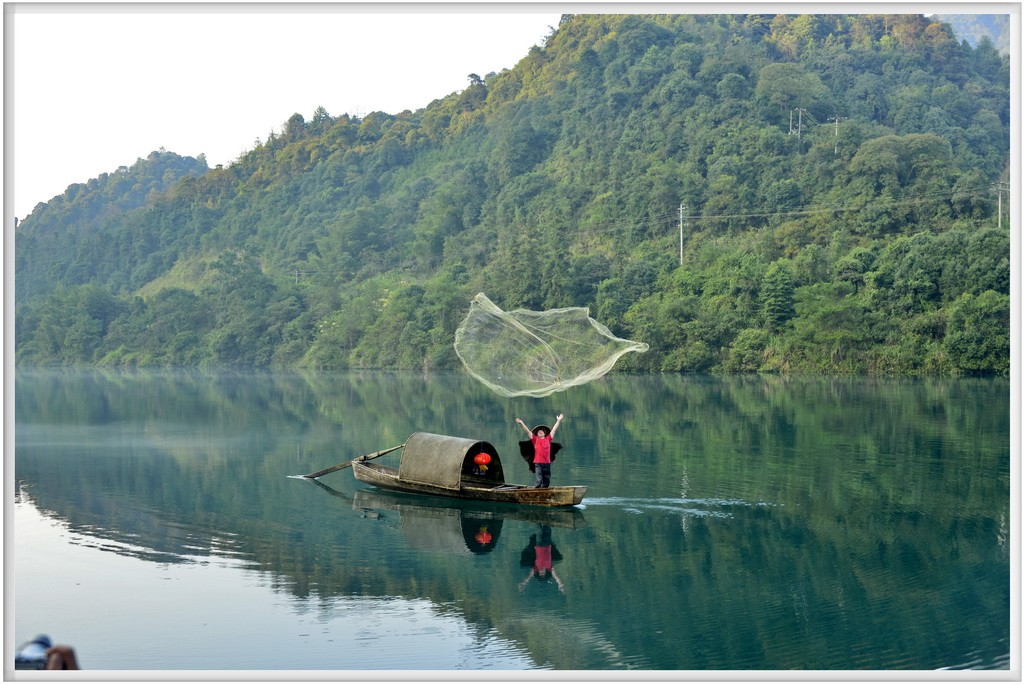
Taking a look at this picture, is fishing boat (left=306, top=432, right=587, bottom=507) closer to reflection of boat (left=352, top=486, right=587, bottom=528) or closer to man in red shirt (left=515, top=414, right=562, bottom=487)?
reflection of boat (left=352, top=486, right=587, bottom=528)

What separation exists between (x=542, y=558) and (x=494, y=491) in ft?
9.34

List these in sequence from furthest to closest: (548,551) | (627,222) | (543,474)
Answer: (627,222) → (543,474) → (548,551)

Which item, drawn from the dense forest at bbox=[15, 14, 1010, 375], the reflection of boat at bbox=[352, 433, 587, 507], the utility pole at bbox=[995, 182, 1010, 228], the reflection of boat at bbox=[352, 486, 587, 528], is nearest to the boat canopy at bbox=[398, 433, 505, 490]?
the reflection of boat at bbox=[352, 433, 587, 507]

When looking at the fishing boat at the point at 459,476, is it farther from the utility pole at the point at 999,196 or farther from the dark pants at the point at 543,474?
the utility pole at the point at 999,196

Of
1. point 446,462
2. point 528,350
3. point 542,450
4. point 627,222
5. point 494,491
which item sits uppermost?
point 627,222

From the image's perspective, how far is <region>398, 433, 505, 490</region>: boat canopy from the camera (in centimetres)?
1732

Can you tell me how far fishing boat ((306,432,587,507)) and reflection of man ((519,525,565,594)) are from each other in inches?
40.4

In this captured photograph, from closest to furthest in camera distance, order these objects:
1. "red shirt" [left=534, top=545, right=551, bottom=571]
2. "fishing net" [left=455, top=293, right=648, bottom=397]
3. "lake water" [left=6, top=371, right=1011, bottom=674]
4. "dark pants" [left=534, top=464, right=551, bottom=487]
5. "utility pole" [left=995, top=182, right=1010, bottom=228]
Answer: "lake water" [left=6, top=371, right=1011, bottom=674]
"red shirt" [left=534, top=545, right=551, bottom=571]
"dark pants" [left=534, top=464, right=551, bottom=487]
"fishing net" [left=455, top=293, right=648, bottom=397]
"utility pole" [left=995, top=182, right=1010, bottom=228]

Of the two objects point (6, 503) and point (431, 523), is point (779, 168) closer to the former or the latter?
point (431, 523)

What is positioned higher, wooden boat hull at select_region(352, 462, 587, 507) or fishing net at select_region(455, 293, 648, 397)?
fishing net at select_region(455, 293, 648, 397)

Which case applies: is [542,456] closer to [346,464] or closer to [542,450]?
[542,450]

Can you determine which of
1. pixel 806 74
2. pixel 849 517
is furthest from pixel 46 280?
pixel 849 517

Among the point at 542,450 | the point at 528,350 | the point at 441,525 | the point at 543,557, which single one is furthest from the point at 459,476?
the point at 528,350

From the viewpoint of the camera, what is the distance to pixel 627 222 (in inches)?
2896
